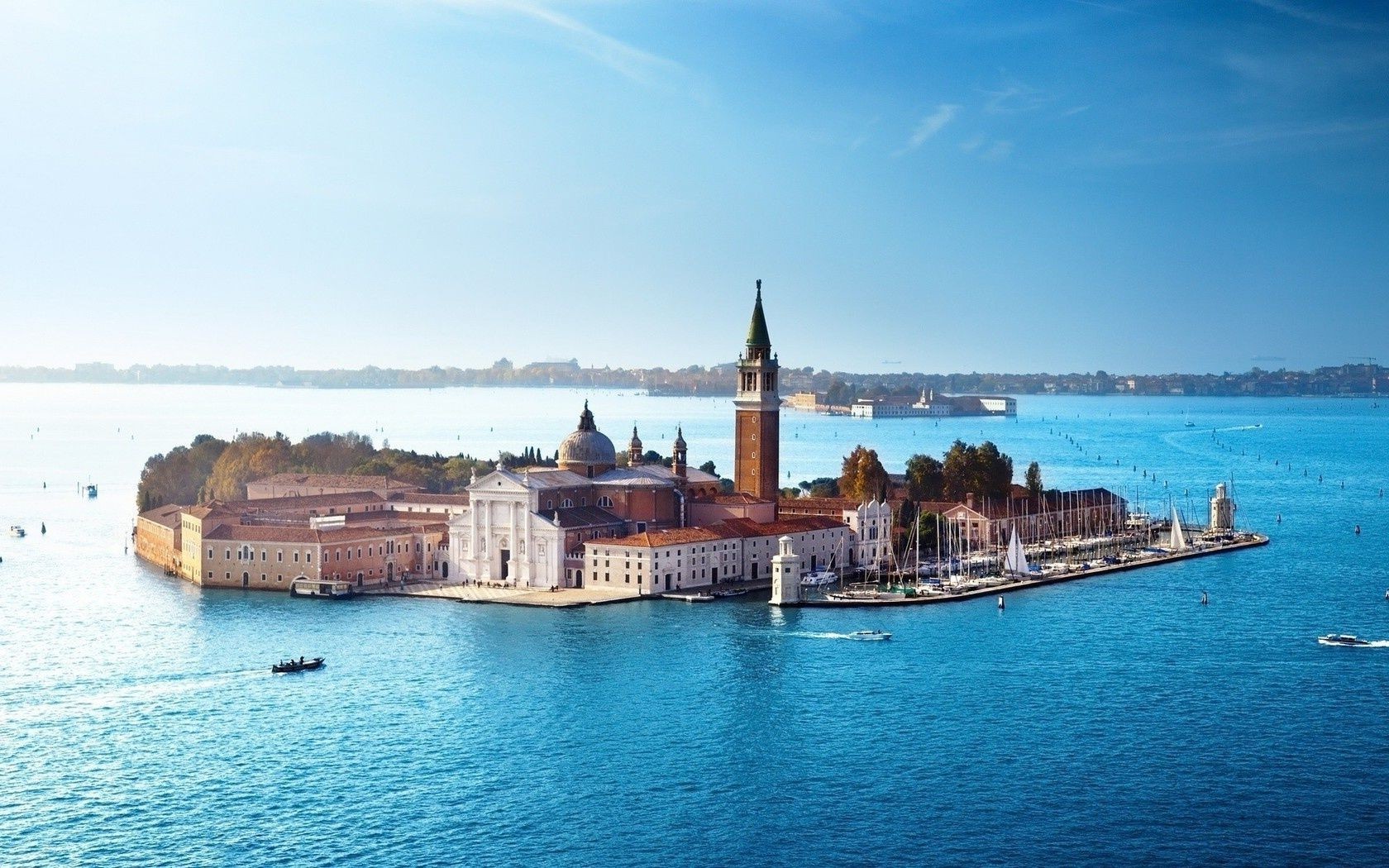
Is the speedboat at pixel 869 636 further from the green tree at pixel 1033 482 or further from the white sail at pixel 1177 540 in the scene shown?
the green tree at pixel 1033 482

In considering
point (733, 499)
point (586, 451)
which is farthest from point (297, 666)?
point (733, 499)

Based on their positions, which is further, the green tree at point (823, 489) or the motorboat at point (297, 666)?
the green tree at point (823, 489)

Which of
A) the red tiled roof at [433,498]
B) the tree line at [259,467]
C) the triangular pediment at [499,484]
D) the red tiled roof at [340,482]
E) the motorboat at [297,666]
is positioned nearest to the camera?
the motorboat at [297,666]

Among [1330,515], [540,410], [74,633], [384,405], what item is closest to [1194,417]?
[540,410]

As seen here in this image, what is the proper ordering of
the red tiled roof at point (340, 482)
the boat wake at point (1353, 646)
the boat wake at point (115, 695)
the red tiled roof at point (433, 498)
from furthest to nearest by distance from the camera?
1. the red tiled roof at point (340, 482)
2. the red tiled roof at point (433, 498)
3. the boat wake at point (1353, 646)
4. the boat wake at point (115, 695)

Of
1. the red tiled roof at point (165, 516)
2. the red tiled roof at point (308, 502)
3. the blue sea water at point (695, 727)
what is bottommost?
the blue sea water at point (695, 727)

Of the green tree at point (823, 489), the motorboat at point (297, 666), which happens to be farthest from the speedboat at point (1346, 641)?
the green tree at point (823, 489)

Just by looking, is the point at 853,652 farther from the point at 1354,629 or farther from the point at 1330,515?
the point at 1330,515
